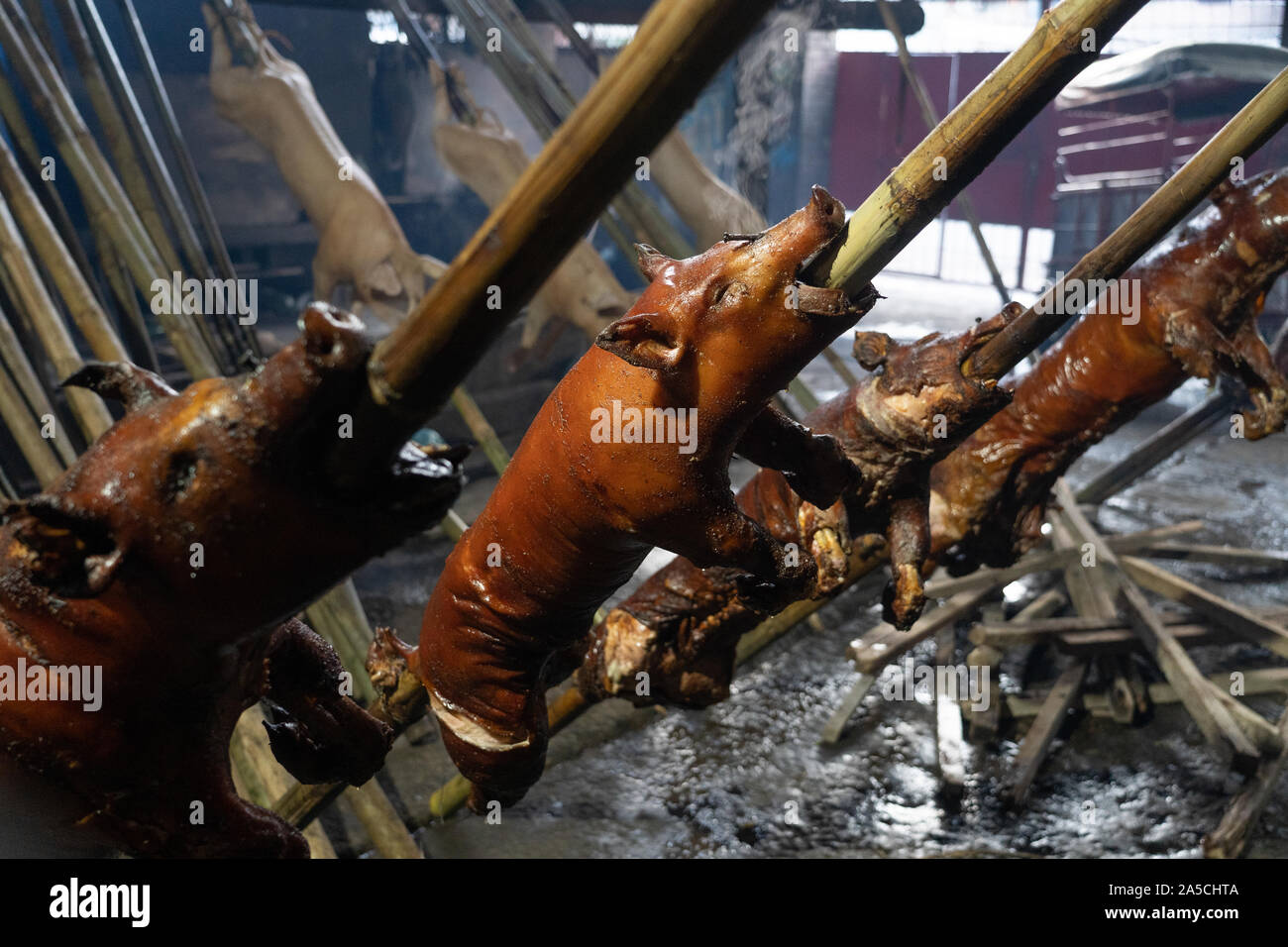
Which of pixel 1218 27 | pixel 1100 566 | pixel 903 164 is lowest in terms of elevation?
pixel 1100 566

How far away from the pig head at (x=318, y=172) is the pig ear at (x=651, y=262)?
512 centimetres

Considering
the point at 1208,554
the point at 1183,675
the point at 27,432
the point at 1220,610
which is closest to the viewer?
the point at 27,432

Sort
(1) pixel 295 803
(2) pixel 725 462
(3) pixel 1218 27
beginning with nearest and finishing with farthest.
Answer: (2) pixel 725 462 → (1) pixel 295 803 → (3) pixel 1218 27

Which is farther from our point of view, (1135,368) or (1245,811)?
(1245,811)

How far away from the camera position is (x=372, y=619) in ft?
21.9

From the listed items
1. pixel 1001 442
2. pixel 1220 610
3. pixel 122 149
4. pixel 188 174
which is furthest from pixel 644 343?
pixel 1220 610

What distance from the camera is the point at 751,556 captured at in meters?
1.82

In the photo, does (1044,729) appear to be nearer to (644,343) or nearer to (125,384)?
(644,343)

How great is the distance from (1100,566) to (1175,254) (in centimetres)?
312

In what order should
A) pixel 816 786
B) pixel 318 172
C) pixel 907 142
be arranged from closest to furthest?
pixel 816 786
pixel 318 172
pixel 907 142

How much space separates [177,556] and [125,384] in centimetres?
28
